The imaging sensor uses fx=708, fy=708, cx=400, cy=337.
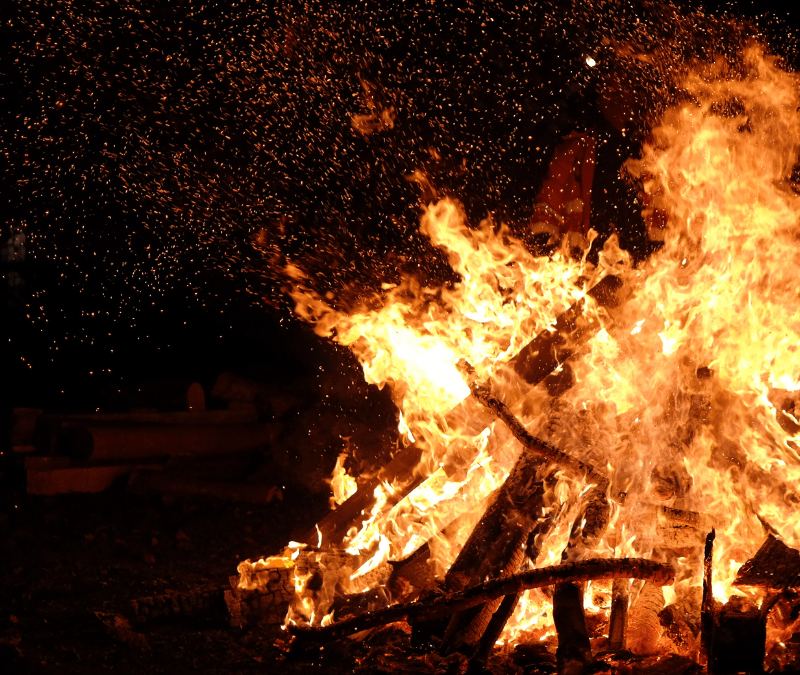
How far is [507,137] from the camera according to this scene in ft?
36.2

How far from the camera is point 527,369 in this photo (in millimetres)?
→ 4938

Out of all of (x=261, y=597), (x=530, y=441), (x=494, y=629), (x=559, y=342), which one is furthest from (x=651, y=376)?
(x=261, y=597)

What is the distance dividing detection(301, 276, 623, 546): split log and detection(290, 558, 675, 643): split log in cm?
124

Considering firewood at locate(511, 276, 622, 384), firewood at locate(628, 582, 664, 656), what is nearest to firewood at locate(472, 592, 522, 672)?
firewood at locate(628, 582, 664, 656)

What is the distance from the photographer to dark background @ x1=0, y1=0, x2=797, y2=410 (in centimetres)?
832

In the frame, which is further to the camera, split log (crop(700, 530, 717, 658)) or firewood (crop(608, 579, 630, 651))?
firewood (crop(608, 579, 630, 651))

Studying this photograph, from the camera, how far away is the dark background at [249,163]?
328 inches

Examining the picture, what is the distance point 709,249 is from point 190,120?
7160 millimetres

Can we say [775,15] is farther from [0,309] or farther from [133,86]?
[0,309]

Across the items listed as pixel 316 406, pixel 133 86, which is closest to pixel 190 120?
pixel 133 86

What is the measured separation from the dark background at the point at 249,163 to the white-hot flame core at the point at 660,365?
2.42 metres

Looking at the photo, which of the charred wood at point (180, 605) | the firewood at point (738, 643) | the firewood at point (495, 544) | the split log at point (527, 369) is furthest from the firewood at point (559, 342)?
the charred wood at point (180, 605)

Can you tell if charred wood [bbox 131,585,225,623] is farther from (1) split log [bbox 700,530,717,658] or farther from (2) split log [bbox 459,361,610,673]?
(1) split log [bbox 700,530,717,658]

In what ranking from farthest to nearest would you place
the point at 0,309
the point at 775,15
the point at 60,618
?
the point at 0,309 → the point at 775,15 → the point at 60,618
